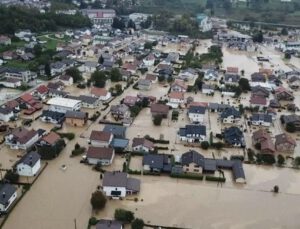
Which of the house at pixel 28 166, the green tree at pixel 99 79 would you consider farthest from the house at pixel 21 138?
the green tree at pixel 99 79

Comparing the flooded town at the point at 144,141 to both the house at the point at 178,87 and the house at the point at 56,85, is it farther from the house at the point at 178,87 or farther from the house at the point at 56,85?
the house at the point at 56,85

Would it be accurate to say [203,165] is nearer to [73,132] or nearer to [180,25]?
[73,132]

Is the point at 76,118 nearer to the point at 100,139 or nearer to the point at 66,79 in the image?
the point at 100,139

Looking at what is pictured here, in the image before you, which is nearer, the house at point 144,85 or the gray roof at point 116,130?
the gray roof at point 116,130

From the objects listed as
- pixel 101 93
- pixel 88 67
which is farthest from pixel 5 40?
pixel 101 93

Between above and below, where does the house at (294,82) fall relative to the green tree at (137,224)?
above

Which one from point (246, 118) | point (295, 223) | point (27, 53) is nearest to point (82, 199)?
point (295, 223)
